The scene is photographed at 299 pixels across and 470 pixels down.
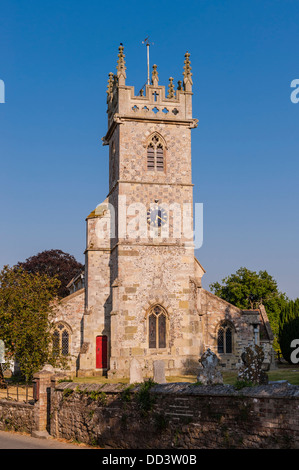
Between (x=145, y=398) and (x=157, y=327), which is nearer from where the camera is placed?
(x=145, y=398)

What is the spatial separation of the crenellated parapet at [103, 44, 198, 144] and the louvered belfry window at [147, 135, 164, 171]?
4.23ft

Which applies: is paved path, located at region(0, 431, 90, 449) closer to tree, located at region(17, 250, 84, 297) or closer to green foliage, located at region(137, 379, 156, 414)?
green foliage, located at region(137, 379, 156, 414)

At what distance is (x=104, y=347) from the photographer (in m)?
30.9

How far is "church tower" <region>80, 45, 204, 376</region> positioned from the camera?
29250 millimetres

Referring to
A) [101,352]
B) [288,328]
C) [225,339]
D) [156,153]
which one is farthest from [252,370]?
[288,328]

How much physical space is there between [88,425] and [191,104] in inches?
896

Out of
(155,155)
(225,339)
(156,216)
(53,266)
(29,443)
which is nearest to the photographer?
(29,443)

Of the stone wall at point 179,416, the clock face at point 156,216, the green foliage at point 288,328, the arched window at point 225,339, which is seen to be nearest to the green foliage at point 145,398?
the stone wall at point 179,416

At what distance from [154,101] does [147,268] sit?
1006 cm

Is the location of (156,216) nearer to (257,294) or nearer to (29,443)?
(29,443)

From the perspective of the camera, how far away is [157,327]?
2950 cm
